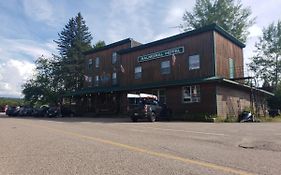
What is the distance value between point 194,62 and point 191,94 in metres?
3.13

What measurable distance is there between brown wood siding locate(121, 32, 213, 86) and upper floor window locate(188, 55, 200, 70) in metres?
0.34

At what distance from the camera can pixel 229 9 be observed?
47.0 metres

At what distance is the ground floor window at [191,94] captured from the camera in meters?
27.1

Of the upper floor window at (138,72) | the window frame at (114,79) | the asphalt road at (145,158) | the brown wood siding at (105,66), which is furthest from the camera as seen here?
the brown wood siding at (105,66)

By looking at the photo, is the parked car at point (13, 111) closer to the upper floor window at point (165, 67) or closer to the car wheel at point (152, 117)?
the upper floor window at point (165, 67)

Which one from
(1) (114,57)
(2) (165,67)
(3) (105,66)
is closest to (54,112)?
(3) (105,66)

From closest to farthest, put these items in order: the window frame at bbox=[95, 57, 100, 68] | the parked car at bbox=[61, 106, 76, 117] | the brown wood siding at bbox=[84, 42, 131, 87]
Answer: the parked car at bbox=[61, 106, 76, 117]
the brown wood siding at bbox=[84, 42, 131, 87]
the window frame at bbox=[95, 57, 100, 68]

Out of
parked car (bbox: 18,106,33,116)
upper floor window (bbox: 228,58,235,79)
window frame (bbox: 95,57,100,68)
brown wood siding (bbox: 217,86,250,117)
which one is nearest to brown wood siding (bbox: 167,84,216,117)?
brown wood siding (bbox: 217,86,250,117)

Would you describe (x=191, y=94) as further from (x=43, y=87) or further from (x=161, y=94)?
(x=43, y=87)

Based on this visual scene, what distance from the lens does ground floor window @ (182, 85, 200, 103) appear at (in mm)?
27061

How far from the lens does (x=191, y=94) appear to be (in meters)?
27.5

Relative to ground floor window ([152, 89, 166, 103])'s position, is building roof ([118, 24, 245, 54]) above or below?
above

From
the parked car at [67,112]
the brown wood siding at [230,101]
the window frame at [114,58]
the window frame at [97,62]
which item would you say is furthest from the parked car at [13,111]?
the brown wood siding at [230,101]

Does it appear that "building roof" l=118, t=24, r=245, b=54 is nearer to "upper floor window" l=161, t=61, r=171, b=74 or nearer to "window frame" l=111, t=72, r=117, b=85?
"upper floor window" l=161, t=61, r=171, b=74
